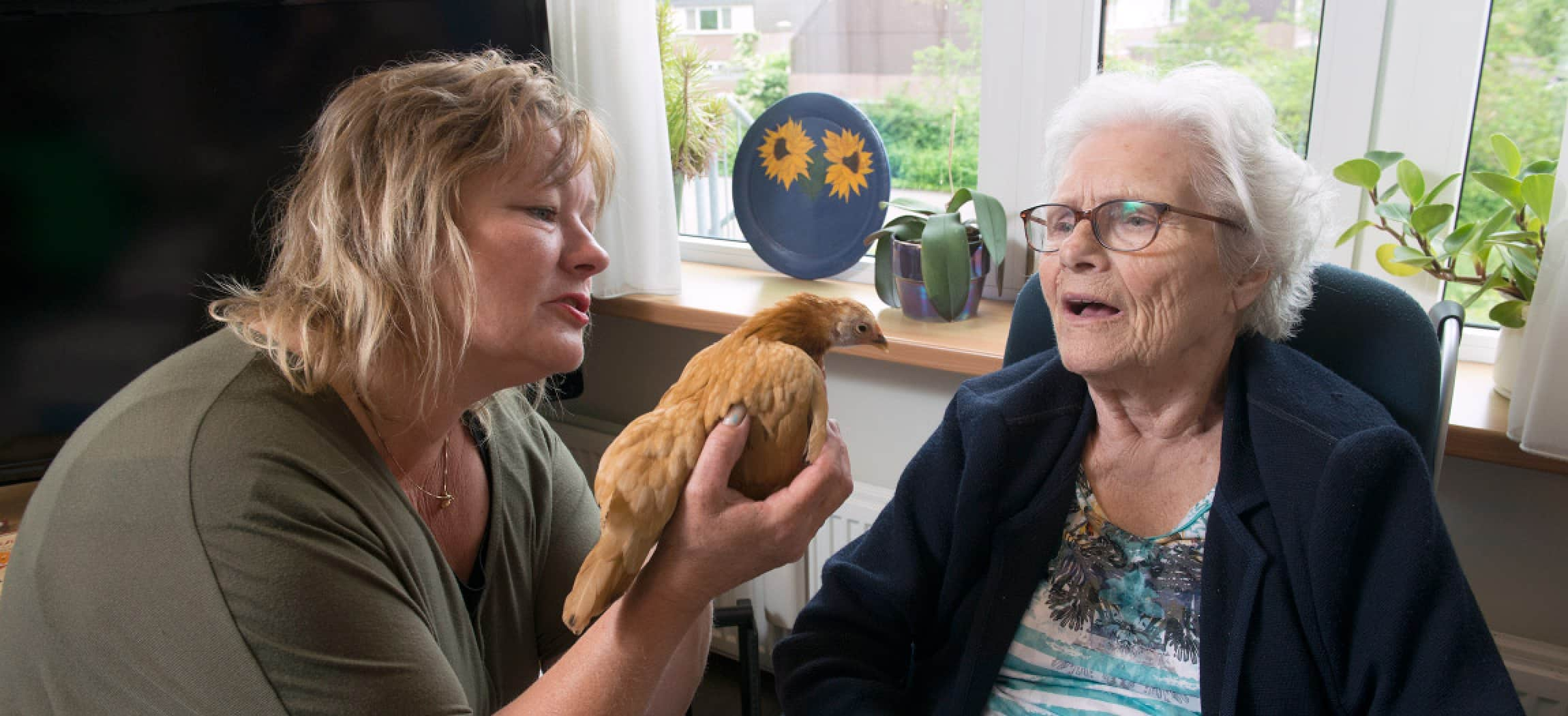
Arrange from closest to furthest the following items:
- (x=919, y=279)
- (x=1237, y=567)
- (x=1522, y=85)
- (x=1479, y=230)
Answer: (x=1237, y=567) → (x=1479, y=230) → (x=1522, y=85) → (x=919, y=279)

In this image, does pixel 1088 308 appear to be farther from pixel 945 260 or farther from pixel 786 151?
pixel 786 151

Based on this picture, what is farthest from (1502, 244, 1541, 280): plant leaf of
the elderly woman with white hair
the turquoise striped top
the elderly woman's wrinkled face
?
the turquoise striped top

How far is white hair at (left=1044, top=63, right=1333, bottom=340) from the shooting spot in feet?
4.13

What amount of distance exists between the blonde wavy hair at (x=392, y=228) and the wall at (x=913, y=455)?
114cm

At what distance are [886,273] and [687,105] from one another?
74cm

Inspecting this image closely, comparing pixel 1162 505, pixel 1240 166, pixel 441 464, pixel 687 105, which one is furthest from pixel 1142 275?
pixel 687 105

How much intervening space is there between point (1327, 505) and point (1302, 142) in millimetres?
989

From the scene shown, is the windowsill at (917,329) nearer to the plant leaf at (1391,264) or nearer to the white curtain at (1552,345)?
the white curtain at (1552,345)

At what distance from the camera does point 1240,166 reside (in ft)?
4.18

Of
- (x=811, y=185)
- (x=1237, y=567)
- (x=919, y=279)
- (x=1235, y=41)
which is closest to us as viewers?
(x=1237, y=567)

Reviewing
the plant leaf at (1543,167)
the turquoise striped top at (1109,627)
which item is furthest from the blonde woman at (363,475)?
the plant leaf at (1543,167)

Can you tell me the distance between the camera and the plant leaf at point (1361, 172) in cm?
167

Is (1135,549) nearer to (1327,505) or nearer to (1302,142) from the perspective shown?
(1327,505)

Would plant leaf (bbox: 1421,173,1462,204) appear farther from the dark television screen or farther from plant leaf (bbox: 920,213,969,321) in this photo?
the dark television screen
